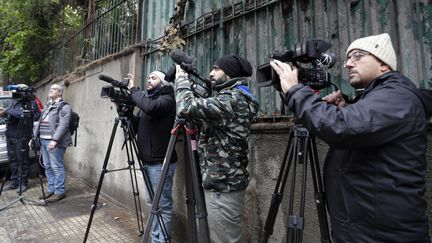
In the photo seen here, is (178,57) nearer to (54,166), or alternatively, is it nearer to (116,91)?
(116,91)

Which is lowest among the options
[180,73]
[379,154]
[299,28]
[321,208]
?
[321,208]

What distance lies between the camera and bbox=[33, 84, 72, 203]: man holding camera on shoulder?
17.2 ft

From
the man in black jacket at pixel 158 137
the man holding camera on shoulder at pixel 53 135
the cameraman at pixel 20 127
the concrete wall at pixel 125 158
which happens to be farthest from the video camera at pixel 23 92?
the man in black jacket at pixel 158 137

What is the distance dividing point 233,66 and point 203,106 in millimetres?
483

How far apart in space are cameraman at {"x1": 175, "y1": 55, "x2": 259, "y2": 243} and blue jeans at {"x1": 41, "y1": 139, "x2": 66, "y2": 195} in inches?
151

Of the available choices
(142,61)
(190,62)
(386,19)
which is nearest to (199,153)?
(190,62)

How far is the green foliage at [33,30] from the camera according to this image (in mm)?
9523

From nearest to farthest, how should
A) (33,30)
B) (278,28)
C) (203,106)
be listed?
(203,106), (278,28), (33,30)

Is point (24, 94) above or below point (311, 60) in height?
above

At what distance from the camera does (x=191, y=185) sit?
250cm

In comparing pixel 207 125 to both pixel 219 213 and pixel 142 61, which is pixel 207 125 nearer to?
pixel 219 213

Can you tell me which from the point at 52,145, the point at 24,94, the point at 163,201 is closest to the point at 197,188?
the point at 163,201

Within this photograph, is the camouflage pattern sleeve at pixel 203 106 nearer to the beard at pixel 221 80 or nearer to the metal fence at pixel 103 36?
the beard at pixel 221 80

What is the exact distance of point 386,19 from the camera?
7.52 ft
